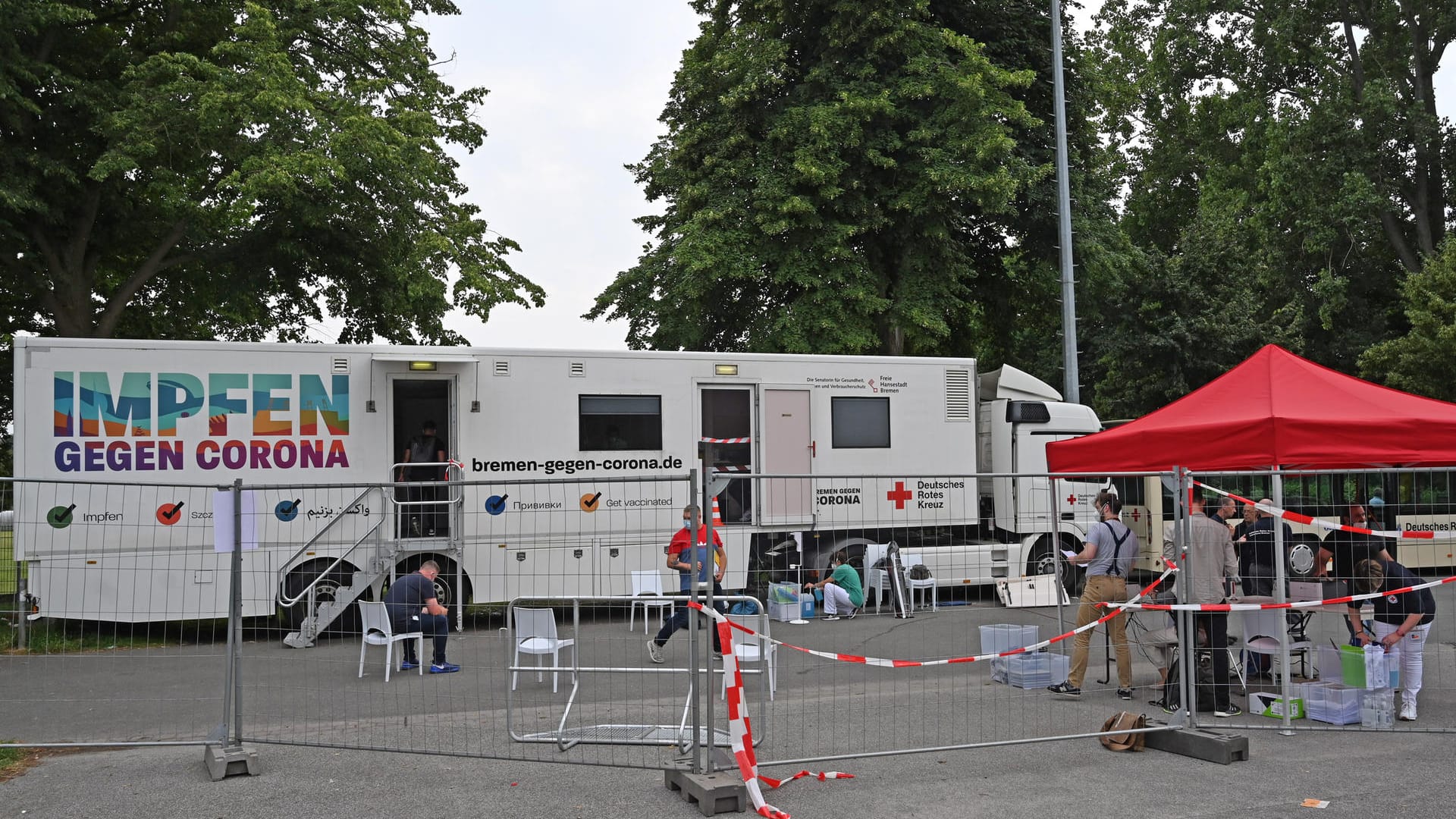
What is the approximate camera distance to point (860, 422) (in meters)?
14.7

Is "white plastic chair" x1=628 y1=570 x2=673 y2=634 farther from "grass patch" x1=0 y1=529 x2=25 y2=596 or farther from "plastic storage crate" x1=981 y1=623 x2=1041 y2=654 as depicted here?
"grass patch" x1=0 y1=529 x2=25 y2=596

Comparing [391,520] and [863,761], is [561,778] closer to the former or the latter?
[863,761]

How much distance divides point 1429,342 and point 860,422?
15184 mm

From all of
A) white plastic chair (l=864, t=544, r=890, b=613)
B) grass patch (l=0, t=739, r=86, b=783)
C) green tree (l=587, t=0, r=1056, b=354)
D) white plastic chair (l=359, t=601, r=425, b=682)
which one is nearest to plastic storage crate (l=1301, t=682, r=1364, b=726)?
white plastic chair (l=864, t=544, r=890, b=613)

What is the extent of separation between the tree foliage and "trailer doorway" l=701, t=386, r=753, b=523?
1172 centimetres

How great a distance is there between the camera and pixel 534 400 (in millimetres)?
13359

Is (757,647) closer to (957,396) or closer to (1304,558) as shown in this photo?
(1304,558)

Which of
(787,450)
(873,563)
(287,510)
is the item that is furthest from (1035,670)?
(287,510)

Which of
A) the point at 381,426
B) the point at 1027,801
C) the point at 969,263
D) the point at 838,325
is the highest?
the point at 969,263

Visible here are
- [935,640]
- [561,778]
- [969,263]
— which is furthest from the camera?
[969,263]

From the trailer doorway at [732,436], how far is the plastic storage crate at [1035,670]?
201 inches

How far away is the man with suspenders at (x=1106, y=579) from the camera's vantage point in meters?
9.12

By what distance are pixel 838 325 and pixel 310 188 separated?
A: 865 cm

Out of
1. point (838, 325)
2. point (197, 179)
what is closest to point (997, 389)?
point (838, 325)
